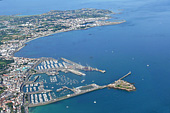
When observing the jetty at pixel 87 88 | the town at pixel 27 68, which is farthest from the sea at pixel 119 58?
the town at pixel 27 68

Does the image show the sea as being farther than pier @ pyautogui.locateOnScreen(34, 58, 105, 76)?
No

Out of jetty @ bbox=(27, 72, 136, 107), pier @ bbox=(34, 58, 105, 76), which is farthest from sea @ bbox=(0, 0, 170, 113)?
pier @ bbox=(34, 58, 105, 76)

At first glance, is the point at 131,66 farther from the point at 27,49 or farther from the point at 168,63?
the point at 27,49

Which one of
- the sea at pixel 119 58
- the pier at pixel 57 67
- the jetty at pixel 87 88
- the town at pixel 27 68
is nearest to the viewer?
the sea at pixel 119 58

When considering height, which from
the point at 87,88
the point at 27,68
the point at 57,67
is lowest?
the point at 87,88

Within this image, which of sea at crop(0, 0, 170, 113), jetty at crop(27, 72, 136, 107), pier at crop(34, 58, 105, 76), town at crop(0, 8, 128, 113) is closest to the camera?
sea at crop(0, 0, 170, 113)

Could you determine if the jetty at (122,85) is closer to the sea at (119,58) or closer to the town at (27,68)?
the sea at (119,58)

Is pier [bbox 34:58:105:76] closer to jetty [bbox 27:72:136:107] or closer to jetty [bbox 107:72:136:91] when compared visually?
jetty [bbox 27:72:136:107]

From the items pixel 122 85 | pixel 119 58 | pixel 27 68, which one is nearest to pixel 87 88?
pixel 122 85

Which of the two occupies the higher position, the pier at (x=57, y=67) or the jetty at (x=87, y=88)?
the pier at (x=57, y=67)

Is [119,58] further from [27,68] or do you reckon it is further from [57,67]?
[27,68]
